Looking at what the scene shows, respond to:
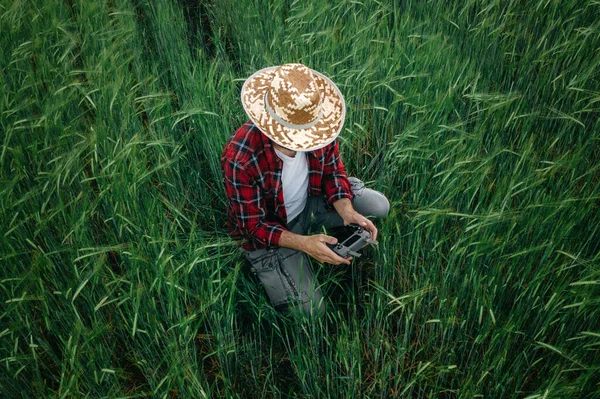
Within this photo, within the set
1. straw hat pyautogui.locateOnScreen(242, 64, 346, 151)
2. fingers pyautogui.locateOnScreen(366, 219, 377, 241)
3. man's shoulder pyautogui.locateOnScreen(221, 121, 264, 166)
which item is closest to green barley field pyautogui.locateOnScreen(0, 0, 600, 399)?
fingers pyautogui.locateOnScreen(366, 219, 377, 241)

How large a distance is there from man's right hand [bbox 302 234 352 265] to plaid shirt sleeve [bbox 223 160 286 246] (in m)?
0.13

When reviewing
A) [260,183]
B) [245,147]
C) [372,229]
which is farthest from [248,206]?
[372,229]

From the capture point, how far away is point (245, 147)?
1.48 metres

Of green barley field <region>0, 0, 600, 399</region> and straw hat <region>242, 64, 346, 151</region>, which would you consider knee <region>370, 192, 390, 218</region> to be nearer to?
green barley field <region>0, 0, 600, 399</region>

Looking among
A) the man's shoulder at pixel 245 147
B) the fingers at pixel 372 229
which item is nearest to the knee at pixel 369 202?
the fingers at pixel 372 229

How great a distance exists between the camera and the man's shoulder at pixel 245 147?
1479 millimetres

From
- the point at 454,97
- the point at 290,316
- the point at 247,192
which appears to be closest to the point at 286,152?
the point at 247,192

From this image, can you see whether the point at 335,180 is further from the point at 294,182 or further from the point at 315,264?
the point at 315,264

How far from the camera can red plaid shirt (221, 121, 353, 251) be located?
4.88 ft

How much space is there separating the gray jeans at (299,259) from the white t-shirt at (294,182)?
0.23ft

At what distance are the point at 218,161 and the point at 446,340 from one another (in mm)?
1170

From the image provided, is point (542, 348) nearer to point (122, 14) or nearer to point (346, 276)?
point (346, 276)

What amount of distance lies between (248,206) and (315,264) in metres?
0.44

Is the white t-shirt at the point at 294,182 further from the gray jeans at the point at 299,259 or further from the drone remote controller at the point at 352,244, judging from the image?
the drone remote controller at the point at 352,244
